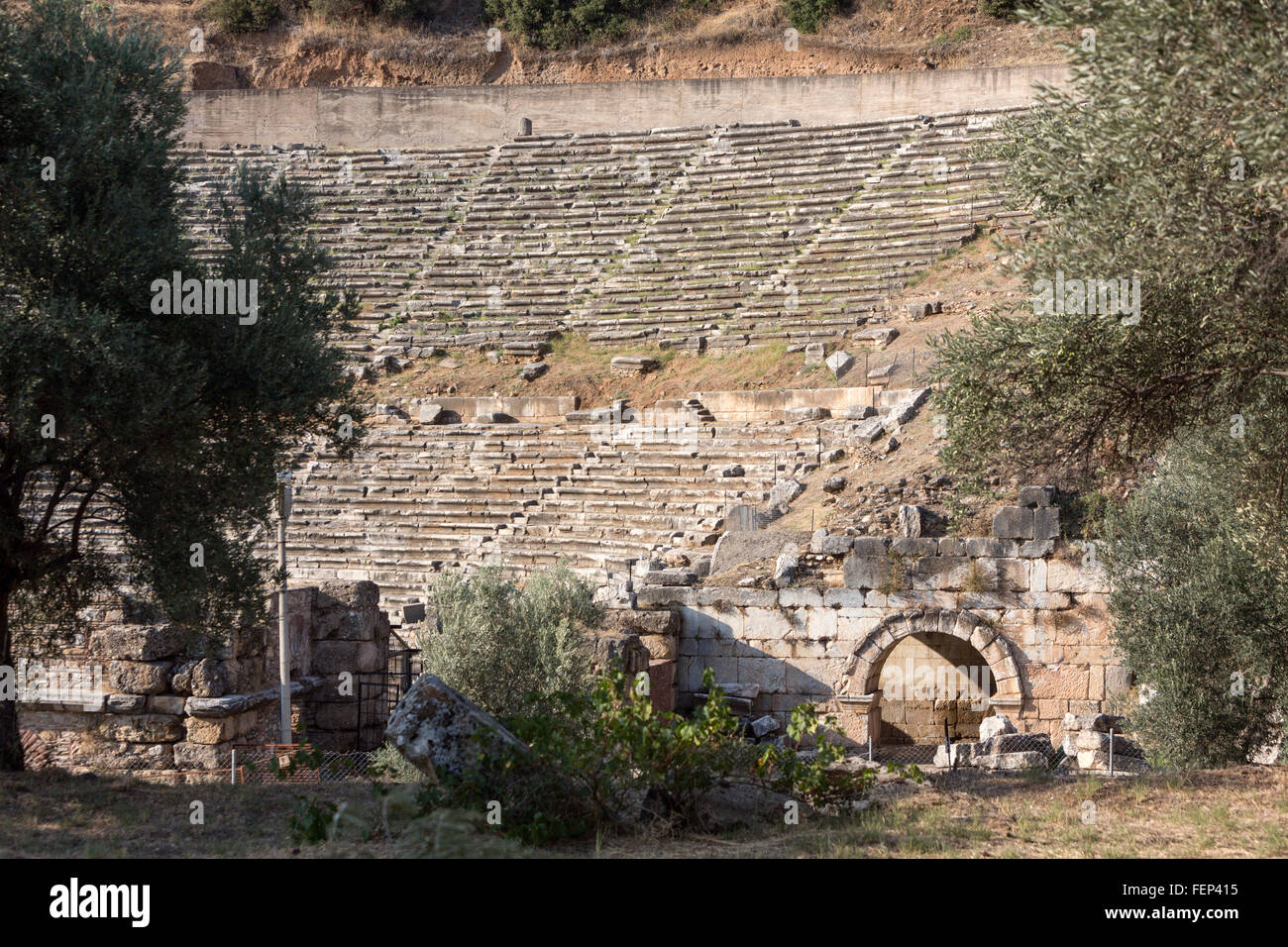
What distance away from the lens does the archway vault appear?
14984 millimetres

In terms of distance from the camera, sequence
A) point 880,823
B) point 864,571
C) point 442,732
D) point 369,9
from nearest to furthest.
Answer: point 442,732 < point 880,823 < point 864,571 < point 369,9

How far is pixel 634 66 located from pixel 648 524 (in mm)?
23574

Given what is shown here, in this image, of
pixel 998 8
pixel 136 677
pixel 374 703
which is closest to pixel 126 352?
pixel 136 677

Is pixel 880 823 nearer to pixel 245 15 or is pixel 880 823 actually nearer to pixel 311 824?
pixel 311 824

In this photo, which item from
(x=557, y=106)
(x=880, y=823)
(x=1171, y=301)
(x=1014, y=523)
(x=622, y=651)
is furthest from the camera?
(x=557, y=106)

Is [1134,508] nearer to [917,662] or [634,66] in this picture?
[917,662]

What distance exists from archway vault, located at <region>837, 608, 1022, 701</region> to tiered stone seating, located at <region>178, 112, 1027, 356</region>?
9862 mm

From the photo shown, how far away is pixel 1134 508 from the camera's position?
12.5 meters

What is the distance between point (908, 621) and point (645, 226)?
55.1 feet

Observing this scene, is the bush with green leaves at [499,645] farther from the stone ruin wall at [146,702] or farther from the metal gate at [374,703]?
the stone ruin wall at [146,702]

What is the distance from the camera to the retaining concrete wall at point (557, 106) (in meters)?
32.2

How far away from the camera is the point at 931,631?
49.0 ft

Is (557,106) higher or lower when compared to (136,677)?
higher
